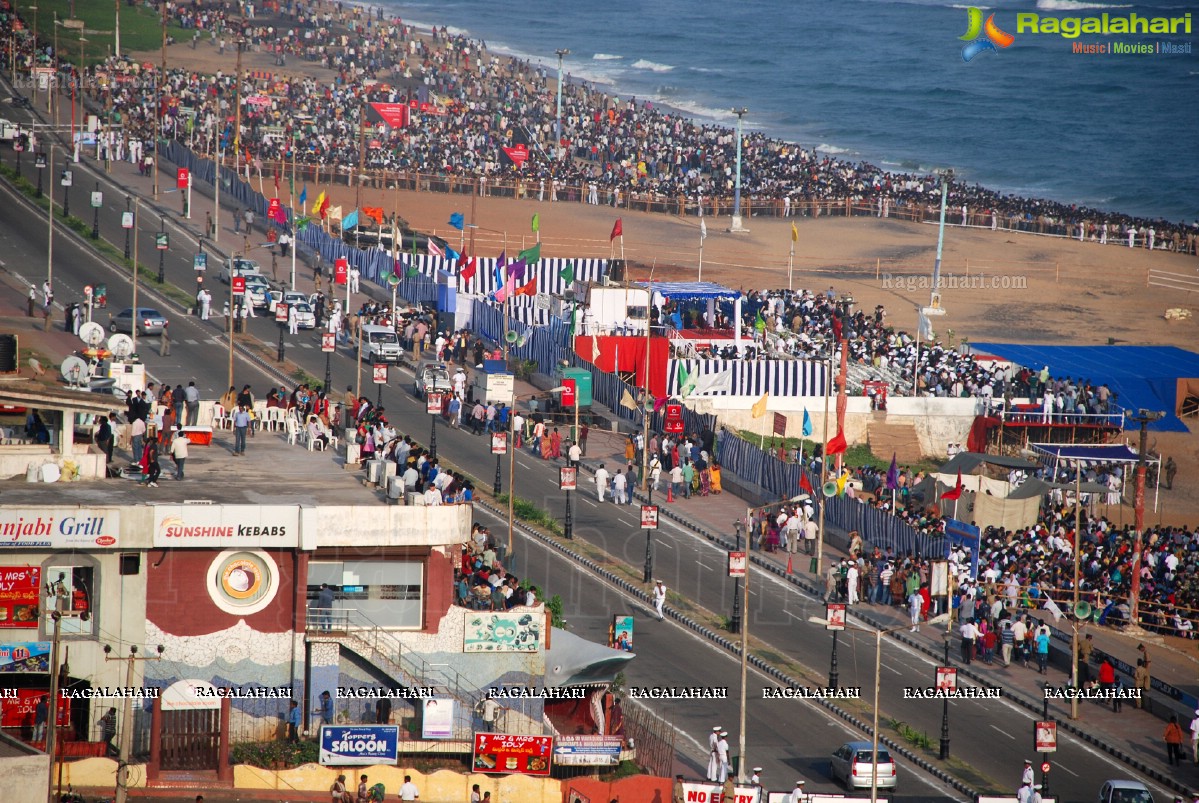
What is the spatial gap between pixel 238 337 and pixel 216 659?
32262 millimetres

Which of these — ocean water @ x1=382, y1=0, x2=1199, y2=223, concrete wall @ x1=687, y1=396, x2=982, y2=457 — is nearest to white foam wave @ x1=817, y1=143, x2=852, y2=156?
ocean water @ x1=382, y1=0, x2=1199, y2=223

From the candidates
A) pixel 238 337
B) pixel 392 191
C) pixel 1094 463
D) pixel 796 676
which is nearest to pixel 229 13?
pixel 392 191

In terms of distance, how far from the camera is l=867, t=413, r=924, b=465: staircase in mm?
67875

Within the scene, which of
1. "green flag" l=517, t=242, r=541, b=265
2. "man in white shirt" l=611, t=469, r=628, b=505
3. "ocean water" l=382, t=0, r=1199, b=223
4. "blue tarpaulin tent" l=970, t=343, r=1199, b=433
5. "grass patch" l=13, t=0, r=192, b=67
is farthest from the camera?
"ocean water" l=382, t=0, r=1199, b=223

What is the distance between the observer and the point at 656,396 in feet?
215

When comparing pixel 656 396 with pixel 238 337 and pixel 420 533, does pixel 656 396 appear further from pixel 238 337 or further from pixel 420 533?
pixel 420 533

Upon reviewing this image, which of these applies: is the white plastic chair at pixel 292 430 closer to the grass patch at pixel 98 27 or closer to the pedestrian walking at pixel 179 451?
the pedestrian walking at pixel 179 451

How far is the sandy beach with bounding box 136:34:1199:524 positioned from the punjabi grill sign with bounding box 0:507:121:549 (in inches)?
1915

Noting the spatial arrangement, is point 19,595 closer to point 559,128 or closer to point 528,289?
point 528,289

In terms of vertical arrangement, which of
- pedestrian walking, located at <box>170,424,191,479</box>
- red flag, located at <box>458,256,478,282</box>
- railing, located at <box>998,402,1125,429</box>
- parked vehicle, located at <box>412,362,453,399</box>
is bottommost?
railing, located at <box>998,402,1125,429</box>

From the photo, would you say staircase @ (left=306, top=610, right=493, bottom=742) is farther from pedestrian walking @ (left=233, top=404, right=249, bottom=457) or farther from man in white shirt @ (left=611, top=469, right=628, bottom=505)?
man in white shirt @ (left=611, top=469, right=628, bottom=505)

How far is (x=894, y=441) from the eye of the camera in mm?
68062

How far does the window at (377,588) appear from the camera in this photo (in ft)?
127

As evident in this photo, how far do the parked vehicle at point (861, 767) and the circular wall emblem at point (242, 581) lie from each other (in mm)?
12811
